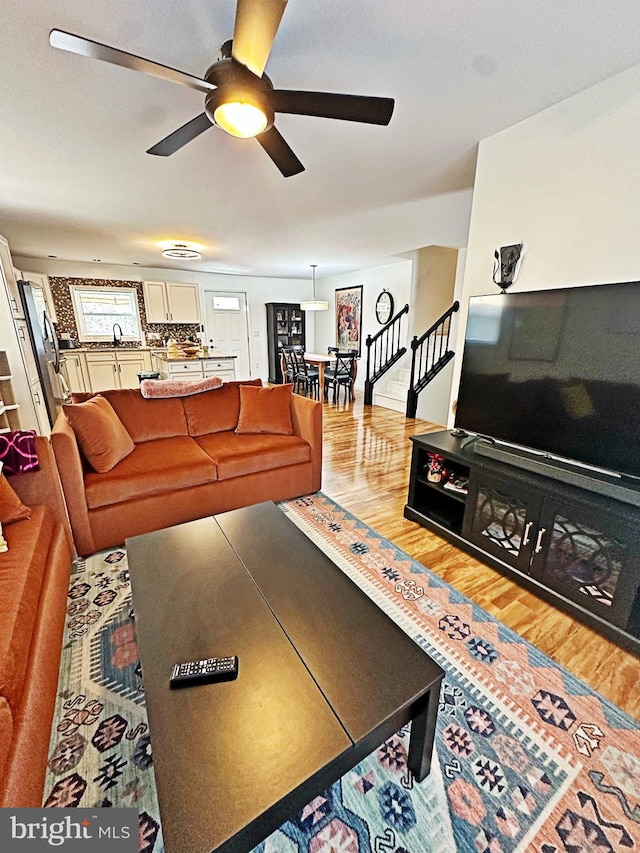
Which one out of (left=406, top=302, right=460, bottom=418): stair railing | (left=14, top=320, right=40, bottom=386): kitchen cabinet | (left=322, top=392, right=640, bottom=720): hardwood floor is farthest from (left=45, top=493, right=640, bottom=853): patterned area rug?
(left=406, top=302, right=460, bottom=418): stair railing

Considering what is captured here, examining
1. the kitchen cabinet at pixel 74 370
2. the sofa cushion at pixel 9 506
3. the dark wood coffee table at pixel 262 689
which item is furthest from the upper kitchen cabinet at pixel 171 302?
the dark wood coffee table at pixel 262 689

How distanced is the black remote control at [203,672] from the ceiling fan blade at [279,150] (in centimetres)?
208

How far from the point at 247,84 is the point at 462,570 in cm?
249

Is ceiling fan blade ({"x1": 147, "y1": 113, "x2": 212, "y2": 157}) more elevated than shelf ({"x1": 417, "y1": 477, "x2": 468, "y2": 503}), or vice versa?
ceiling fan blade ({"x1": 147, "y1": 113, "x2": 212, "y2": 157})

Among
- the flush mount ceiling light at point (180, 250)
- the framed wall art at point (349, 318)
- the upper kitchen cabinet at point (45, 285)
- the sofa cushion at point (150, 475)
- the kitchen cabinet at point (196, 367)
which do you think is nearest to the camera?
the sofa cushion at point (150, 475)

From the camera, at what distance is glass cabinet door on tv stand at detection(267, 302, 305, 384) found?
810 centimetres

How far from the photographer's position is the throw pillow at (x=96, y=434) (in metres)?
2.18

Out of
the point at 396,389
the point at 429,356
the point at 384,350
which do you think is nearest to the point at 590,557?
the point at 429,356

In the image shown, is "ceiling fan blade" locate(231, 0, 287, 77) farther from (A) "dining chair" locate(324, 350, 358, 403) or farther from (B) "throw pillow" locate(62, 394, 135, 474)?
(A) "dining chair" locate(324, 350, 358, 403)

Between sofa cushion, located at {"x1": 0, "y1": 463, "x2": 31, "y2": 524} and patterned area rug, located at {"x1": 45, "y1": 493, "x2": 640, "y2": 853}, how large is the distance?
568 millimetres

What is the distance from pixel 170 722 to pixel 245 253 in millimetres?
5727

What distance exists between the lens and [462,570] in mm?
2033

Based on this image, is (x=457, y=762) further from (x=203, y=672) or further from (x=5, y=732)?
(x=5, y=732)

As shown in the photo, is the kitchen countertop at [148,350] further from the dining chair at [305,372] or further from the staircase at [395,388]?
the staircase at [395,388]
